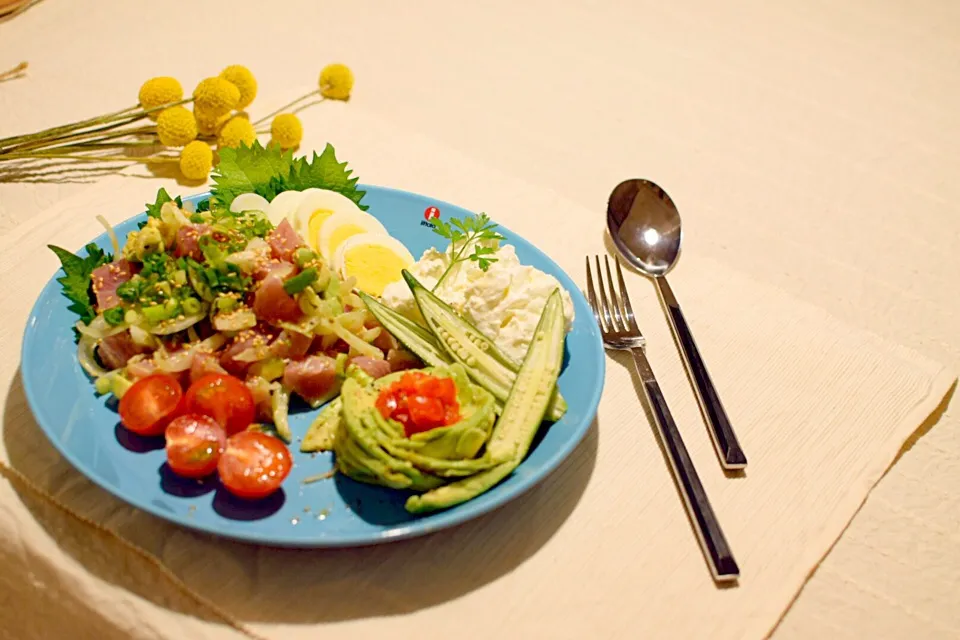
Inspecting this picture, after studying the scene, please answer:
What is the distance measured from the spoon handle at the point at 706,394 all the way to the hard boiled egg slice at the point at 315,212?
33.3 inches

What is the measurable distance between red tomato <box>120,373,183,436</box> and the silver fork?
0.97 meters

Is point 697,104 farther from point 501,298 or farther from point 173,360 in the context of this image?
point 173,360

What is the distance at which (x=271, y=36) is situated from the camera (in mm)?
3064

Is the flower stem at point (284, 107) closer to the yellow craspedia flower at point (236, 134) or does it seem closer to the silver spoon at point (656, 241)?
the yellow craspedia flower at point (236, 134)

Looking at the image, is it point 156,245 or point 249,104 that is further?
point 249,104

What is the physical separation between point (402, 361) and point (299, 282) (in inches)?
10.9

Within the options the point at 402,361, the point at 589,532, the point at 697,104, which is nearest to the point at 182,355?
the point at 402,361

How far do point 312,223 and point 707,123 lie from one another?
1.71 m

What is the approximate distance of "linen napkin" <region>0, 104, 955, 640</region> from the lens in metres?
1.22

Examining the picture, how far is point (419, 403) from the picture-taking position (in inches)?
51.8

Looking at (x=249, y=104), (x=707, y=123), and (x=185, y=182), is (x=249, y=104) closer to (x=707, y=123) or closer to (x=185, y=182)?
(x=185, y=182)

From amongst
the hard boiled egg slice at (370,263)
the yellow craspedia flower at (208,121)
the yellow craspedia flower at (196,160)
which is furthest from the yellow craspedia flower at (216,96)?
the hard boiled egg slice at (370,263)

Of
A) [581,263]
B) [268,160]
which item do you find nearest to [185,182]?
[268,160]

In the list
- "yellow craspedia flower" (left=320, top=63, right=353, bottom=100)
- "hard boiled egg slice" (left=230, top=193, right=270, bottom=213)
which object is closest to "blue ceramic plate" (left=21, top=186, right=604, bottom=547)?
"hard boiled egg slice" (left=230, top=193, right=270, bottom=213)
